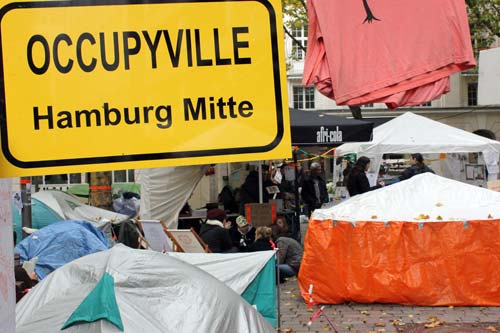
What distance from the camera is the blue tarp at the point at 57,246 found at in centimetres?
1095

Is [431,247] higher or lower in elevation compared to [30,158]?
lower

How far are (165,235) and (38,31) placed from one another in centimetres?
887

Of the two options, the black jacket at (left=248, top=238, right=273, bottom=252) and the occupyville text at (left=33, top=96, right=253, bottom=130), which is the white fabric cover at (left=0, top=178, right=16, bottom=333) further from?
the black jacket at (left=248, top=238, right=273, bottom=252)

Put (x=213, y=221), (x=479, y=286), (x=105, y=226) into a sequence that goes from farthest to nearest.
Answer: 1. (x=105, y=226)
2. (x=213, y=221)
3. (x=479, y=286)

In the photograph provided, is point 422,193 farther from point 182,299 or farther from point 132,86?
point 132,86

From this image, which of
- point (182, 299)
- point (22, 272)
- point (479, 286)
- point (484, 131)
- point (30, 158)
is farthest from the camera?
point (484, 131)

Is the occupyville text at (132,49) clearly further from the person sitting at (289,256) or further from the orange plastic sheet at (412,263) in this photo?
the person sitting at (289,256)

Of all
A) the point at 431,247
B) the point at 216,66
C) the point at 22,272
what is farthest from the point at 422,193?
the point at 216,66

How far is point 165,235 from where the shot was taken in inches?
426

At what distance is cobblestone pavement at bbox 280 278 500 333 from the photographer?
347 inches

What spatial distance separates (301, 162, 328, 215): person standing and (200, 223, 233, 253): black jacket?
7226mm

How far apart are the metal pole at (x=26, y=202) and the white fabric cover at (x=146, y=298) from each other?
7.25 meters

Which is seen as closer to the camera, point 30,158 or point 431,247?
point 30,158

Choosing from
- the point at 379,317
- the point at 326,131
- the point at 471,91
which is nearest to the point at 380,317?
the point at 379,317
